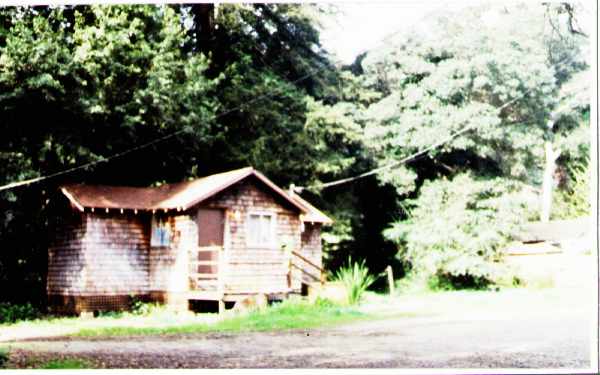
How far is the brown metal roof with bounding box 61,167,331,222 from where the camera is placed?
17719mm

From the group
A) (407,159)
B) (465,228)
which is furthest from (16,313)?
(407,159)

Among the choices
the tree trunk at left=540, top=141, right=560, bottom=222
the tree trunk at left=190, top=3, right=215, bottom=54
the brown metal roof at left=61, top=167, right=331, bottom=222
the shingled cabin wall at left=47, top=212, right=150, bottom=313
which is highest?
the tree trunk at left=190, top=3, right=215, bottom=54

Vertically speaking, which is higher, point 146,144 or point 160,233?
point 146,144

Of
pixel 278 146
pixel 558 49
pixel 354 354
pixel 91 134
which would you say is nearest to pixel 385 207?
pixel 278 146

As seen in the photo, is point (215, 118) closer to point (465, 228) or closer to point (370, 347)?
point (465, 228)

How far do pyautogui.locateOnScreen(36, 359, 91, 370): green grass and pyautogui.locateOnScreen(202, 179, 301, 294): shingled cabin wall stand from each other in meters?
8.47

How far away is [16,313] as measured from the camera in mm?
17625

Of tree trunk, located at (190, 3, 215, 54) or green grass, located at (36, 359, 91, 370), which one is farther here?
tree trunk, located at (190, 3, 215, 54)

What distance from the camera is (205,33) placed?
1058 inches

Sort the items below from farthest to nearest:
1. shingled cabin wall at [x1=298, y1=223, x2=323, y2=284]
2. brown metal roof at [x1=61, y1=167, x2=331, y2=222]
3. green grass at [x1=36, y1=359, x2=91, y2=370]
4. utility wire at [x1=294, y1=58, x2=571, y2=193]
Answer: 1. utility wire at [x1=294, y1=58, x2=571, y2=193]
2. shingled cabin wall at [x1=298, y1=223, x2=323, y2=284]
3. brown metal roof at [x1=61, y1=167, x2=331, y2=222]
4. green grass at [x1=36, y1=359, x2=91, y2=370]

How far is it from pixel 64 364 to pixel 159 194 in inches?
441

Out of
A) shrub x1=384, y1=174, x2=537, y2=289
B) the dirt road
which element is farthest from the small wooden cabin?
shrub x1=384, y1=174, x2=537, y2=289

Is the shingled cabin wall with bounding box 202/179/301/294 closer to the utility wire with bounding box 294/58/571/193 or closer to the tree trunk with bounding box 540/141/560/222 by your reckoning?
the utility wire with bounding box 294/58/571/193

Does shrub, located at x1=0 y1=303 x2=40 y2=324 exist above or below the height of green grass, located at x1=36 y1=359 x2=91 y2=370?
below
